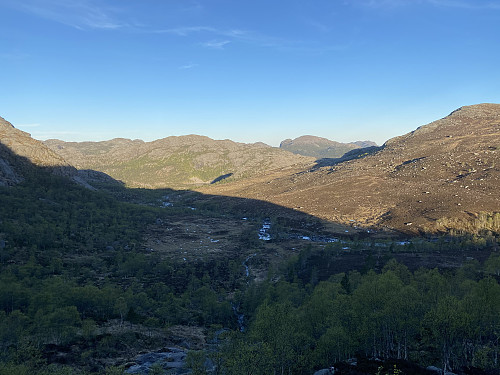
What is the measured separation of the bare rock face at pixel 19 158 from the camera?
141m

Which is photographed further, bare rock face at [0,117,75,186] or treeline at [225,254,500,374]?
bare rock face at [0,117,75,186]

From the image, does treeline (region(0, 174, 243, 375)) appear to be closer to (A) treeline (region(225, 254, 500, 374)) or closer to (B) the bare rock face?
(B) the bare rock face

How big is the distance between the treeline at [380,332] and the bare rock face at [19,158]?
462 ft

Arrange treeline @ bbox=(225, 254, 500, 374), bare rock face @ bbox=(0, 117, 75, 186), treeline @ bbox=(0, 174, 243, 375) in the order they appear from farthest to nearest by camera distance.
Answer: bare rock face @ bbox=(0, 117, 75, 186) < treeline @ bbox=(0, 174, 243, 375) < treeline @ bbox=(225, 254, 500, 374)

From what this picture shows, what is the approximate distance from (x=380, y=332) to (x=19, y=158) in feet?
593

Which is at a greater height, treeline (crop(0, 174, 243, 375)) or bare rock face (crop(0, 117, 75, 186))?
bare rock face (crop(0, 117, 75, 186))

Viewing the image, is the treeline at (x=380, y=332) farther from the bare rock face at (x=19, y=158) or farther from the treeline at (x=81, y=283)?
the bare rock face at (x=19, y=158)

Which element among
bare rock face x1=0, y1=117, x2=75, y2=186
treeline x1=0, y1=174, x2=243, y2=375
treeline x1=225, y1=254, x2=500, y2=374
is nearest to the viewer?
treeline x1=225, y1=254, x2=500, y2=374

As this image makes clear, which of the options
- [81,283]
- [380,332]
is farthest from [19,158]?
[380,332]

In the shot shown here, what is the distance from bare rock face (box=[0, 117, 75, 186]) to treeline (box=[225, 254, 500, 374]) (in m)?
141

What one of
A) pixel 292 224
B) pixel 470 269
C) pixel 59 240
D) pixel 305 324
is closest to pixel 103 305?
pixel 305 324

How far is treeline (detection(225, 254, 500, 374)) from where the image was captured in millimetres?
35562

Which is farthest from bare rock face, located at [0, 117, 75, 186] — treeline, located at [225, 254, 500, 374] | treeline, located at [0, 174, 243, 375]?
treeline, located at [225, 254, 500, 374]

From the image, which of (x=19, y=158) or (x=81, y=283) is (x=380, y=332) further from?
(x=19, y=158)
